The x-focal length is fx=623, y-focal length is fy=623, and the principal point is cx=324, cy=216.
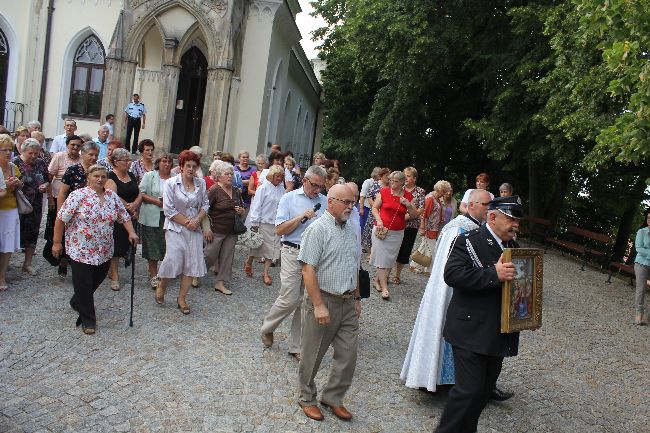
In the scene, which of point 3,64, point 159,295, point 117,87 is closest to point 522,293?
point 159,295

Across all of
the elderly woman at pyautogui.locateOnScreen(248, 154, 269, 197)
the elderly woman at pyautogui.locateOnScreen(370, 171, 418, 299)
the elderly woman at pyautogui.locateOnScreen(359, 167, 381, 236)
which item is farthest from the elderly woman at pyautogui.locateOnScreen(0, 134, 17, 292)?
the elderly woman at pyautogui.locateOnScreen(359, 167, 381, 236)

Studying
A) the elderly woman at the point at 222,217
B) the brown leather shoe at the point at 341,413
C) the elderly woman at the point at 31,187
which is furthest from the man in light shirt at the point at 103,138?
the brown leather shoe at the point at 341,413

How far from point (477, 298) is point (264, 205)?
552 centimetres

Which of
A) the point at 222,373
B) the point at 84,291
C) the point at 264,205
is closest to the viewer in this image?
the point at 222,373

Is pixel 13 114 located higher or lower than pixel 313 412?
higher

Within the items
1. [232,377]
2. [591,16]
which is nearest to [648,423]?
[232,377]

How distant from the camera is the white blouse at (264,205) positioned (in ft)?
30.7

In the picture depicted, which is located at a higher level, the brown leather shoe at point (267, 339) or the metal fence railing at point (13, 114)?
the metal fence railing at point (13, 114)

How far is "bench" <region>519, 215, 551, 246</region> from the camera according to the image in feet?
67.8

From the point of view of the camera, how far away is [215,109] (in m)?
18.5

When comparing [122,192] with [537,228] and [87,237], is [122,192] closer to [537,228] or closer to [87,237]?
[87,237]

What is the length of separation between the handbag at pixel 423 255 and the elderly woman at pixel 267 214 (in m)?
2.31

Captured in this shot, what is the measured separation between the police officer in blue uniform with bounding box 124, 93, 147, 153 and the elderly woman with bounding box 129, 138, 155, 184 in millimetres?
8637

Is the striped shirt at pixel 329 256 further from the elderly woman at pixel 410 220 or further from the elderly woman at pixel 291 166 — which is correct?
the elderly woman at pixel 291 166
